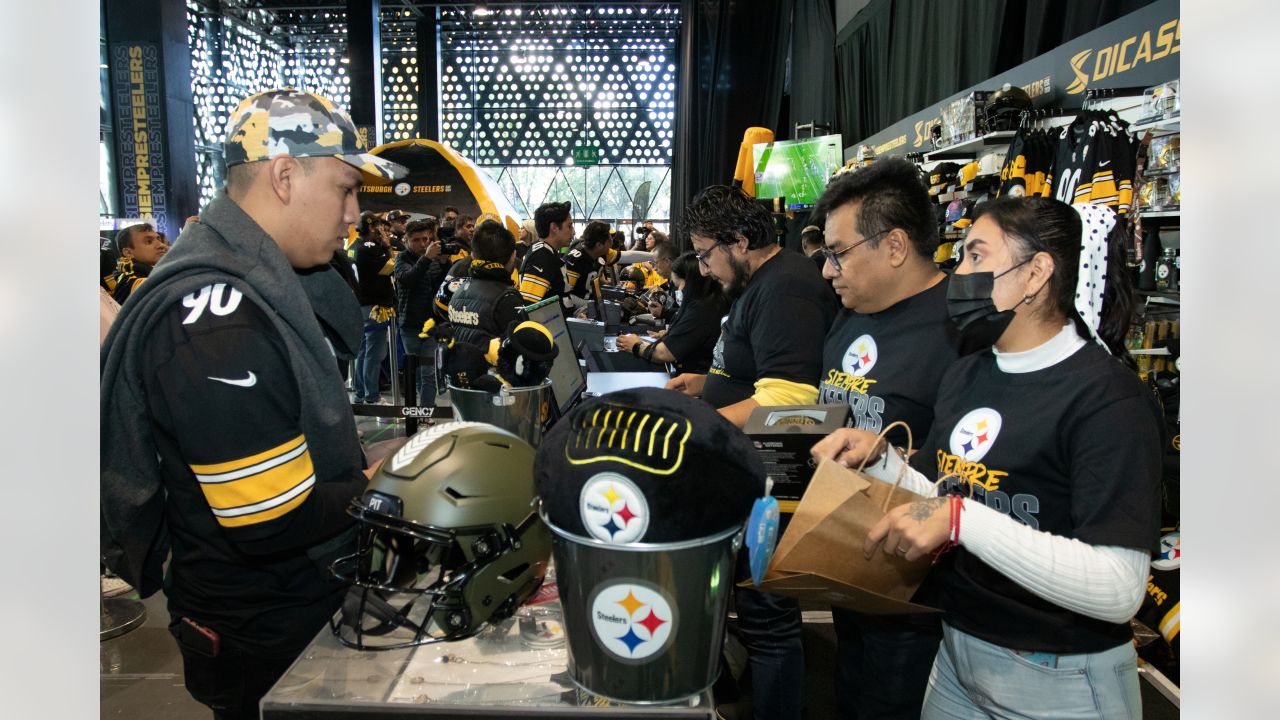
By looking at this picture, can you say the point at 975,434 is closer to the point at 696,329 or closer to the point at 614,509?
the point at 614,509

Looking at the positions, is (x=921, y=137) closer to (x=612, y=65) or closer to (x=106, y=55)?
(x=106, y=55)

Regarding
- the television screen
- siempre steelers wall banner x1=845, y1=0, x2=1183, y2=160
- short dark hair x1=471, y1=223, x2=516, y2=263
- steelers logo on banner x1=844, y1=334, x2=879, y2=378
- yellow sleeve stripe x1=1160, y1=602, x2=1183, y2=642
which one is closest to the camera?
steelers logo on banner x1=844, y1=334, x2=879, y2=378

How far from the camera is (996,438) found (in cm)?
140

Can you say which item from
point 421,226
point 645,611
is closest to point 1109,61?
point 645,611

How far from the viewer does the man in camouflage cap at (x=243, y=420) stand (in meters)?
1.25

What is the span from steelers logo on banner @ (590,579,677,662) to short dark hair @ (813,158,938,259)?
1.21m

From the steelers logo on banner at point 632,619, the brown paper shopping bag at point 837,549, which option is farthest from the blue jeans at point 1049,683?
the steelers logo on banner at point 632,619

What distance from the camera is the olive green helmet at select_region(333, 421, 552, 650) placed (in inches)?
50.6

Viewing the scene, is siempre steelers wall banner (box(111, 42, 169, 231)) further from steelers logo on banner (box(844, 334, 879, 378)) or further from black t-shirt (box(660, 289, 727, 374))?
steelers logo on banner (box(844, 334, 879, 378))

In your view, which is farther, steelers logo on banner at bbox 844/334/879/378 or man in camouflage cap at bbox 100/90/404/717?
steelers logo on banner at bbox 844/334/879/378

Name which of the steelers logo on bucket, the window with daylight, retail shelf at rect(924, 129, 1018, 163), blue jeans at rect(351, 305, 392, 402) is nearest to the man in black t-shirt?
the steelers logo on bucket

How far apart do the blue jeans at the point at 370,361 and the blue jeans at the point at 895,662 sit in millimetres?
6973

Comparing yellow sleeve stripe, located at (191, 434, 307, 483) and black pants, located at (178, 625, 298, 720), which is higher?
yellow sleeve stripe, located at (191, 434, 307, 483)

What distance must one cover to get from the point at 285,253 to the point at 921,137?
21.6ft
